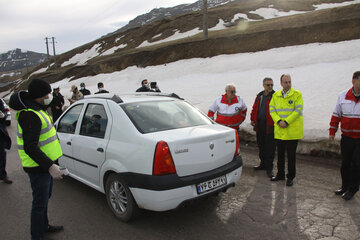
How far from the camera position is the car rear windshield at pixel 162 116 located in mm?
3635

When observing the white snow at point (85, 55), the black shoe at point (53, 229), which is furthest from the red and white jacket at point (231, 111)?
the white snow at point (85, 55)

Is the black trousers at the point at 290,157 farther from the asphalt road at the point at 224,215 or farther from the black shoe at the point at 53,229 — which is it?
the black shoe at the point at 53,229

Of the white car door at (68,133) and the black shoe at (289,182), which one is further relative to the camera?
the black shoe at (289,182)

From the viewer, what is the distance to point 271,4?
162 ft

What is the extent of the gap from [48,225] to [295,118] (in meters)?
4.13

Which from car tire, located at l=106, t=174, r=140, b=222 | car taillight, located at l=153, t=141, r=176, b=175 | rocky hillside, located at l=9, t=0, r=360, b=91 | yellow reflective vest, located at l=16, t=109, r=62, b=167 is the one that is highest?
rocky hillside, located at l=9, t=0, r=360, b=91

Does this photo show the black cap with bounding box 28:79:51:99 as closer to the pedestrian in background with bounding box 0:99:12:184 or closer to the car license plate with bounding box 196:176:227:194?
the car license plate with bounding box 196:176:227:194

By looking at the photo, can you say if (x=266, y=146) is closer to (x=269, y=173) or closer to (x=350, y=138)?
(x=269, y=173)

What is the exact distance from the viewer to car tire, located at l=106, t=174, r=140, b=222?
3.47m

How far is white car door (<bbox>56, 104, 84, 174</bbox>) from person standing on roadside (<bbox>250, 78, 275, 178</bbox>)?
137 inches

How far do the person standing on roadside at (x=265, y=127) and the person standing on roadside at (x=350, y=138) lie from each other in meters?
1.27

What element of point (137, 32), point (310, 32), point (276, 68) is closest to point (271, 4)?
point (137, 32)

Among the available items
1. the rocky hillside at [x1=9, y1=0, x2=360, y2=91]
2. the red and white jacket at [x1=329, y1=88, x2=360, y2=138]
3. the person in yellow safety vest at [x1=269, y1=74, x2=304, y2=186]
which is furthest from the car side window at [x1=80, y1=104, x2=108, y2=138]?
the rocky hillside at [x1=9, y1=0, x2=360, y2=91]

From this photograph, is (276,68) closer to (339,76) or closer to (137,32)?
(339,76)
